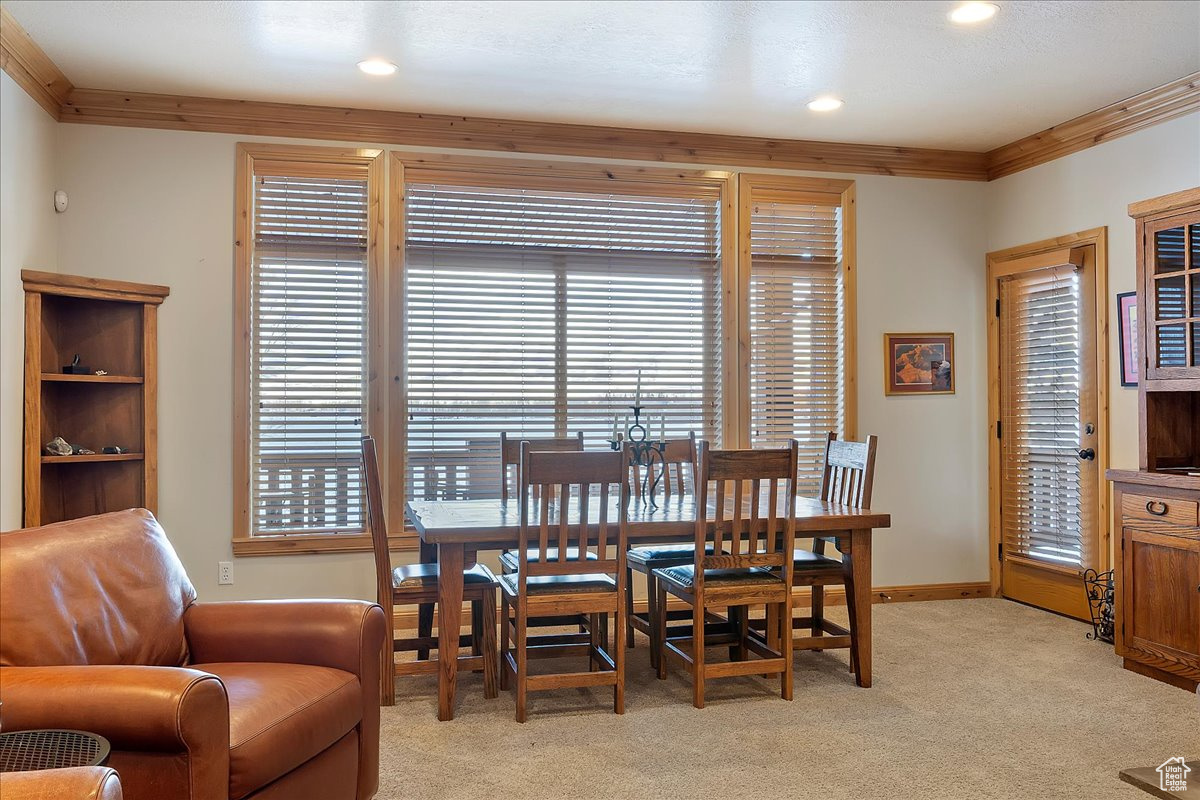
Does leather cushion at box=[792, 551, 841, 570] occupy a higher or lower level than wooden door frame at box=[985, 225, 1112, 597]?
lower

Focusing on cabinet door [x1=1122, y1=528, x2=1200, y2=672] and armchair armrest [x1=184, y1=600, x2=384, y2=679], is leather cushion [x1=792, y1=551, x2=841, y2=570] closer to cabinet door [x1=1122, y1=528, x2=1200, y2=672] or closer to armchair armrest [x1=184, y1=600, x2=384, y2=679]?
cabinet door [x1=1122, y1=528, x2=1200, y2=672]

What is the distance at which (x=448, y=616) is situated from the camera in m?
3.38

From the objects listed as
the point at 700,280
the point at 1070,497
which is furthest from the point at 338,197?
the point at 1070,497

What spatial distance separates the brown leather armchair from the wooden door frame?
402 centimetres

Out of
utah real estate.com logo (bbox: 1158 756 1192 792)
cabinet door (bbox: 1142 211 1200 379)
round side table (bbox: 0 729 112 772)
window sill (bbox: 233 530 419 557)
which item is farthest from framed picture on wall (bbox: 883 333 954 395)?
round side table (bbox: 0 729 112 772)

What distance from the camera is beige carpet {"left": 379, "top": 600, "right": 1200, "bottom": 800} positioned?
2.78 meters

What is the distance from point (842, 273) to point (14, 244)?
4.37 metres

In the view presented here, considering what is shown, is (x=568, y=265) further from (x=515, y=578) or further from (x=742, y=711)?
(x=742, y=711)

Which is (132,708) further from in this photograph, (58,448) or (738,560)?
(58,448)

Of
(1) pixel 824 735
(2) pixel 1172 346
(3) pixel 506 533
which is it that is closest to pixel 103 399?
(3) pixel 506 533

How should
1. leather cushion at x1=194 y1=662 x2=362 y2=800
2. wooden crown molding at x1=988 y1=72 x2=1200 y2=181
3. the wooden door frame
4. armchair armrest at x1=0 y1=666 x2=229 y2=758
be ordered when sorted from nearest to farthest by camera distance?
armchair armrest at x1=0 y1=666 x2=229 y2=758
leather cushion at x1=194 y1=662 x2=362 y2=800
wooden crown molding at x1=988 y1=72 x2=1200 y2=181
the wooden door frame

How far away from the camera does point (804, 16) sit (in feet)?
11.8

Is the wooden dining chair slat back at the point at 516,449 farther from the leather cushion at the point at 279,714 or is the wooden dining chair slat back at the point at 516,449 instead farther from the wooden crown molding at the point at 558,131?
the leather cushion at the point at 279,714

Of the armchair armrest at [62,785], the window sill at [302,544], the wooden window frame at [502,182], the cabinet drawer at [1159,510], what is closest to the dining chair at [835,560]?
the wooden window frame at [502,182]
